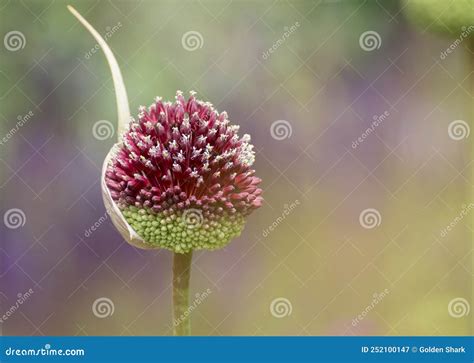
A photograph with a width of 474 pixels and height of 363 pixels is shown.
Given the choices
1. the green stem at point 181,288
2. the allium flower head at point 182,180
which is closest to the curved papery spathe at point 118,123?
the allium flower head at point 182,180

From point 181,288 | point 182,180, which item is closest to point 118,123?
point 182,180

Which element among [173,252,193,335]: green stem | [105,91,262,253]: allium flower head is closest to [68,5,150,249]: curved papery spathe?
[105,91,262,253]: allium flower head

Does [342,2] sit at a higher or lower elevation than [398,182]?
higher

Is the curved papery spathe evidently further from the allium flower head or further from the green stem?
the green stem

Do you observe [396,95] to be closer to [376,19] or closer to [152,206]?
[376,19]

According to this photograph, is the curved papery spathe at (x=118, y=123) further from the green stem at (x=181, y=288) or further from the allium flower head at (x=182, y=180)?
the green stem at (x=181, y=288)

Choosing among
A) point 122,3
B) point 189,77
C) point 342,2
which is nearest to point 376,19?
point 342,2
